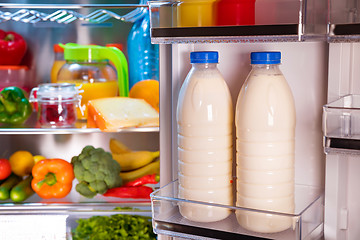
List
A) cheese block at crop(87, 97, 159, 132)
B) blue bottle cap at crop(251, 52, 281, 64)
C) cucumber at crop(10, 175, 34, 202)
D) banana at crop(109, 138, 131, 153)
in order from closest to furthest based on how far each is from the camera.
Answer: blue bottle cap at crop(251, 52, 281, 64) < cheese block at crop(87, 97, 159, 132) < cucumber at crop(10, 175, 34, 202) < banana at crop(109, 138, 131, 153)

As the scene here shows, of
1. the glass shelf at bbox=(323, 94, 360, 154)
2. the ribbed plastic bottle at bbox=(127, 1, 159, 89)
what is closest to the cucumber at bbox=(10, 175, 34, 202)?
the ribbed plastic bottle at bbox=(127, 1, 159, 89)

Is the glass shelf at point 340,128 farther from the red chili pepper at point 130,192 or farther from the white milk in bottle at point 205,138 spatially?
the red chili pepper at point 130,192

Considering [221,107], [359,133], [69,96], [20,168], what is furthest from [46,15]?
[359,133]

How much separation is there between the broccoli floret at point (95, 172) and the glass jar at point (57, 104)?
156mm

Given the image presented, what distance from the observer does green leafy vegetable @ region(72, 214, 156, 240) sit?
1.83m

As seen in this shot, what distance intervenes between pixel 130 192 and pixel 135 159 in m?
0.14

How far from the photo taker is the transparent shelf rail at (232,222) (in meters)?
1.10

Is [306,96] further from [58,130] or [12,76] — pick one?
[12,76]

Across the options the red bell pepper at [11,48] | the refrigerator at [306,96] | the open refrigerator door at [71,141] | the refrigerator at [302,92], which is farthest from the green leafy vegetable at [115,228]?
the red bell pepper at [11,48]

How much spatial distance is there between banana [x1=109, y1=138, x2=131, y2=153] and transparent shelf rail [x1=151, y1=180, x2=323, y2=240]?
748 mm

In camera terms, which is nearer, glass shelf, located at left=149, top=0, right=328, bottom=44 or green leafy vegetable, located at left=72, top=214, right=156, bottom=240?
glass shelf, located at left=149, top=0, right=328, bottom=44

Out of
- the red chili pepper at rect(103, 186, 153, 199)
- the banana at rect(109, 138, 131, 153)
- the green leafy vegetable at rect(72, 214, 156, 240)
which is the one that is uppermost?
the banana at rect(109, 138, 131, 153)

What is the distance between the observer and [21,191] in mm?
1921

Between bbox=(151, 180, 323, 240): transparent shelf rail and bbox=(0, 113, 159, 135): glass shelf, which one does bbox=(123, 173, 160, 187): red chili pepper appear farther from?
bbox=(151, 180, 323, 240): transparent shelf rail
